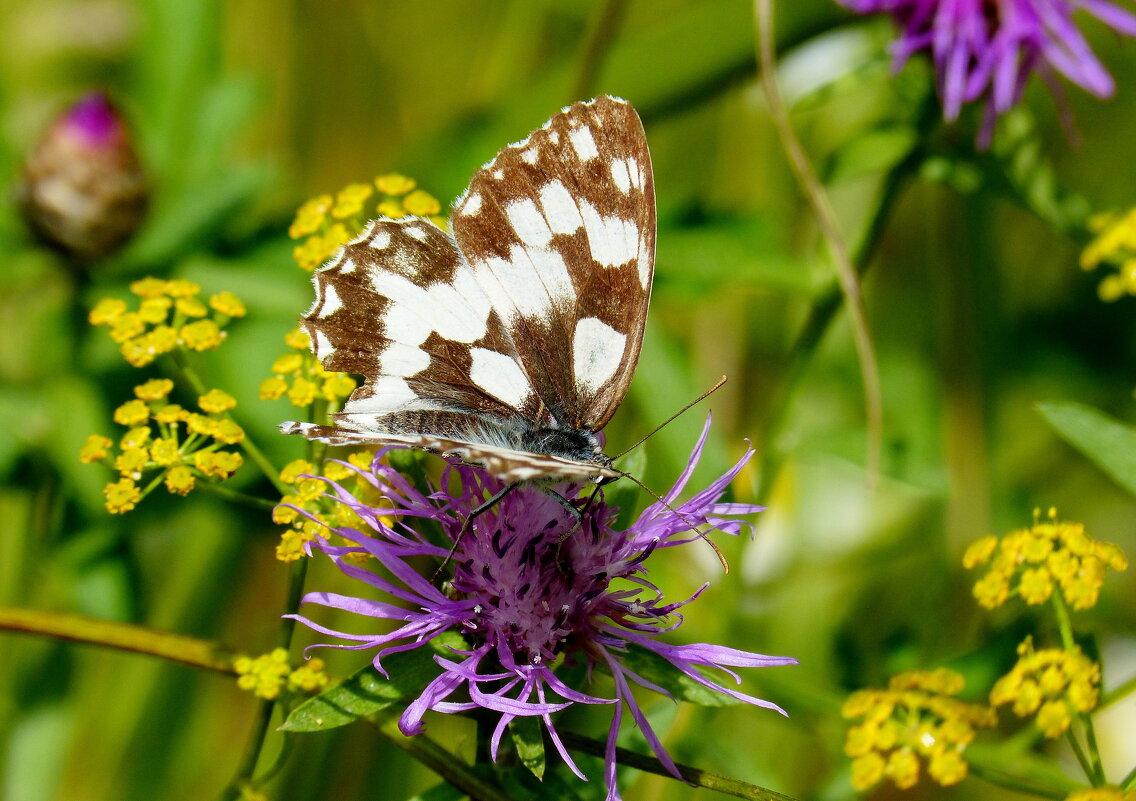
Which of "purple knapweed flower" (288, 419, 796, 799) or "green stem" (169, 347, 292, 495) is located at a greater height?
"green stem" (169, 347, 292, 495)

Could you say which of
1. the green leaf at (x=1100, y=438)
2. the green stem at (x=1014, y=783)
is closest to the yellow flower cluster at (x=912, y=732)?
the green stem at (x=1014, y=783)

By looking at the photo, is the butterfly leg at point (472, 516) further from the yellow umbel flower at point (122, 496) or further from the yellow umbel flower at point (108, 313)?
the yellow umbel flower at point (108, 313)

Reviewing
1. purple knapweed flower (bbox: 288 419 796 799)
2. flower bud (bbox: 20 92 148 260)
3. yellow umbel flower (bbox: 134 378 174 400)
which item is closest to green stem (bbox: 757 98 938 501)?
purple knapweed flower (bbox: 288 419 796 799)

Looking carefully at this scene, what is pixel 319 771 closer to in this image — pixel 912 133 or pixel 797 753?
pixel 797 753

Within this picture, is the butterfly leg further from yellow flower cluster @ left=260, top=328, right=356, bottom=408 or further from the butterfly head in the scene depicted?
yellow flower cluster @ left=260, top=328, right=356, bottom=408

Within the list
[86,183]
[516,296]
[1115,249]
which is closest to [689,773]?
[516,296]

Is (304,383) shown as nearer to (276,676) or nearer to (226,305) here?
(226,305)
